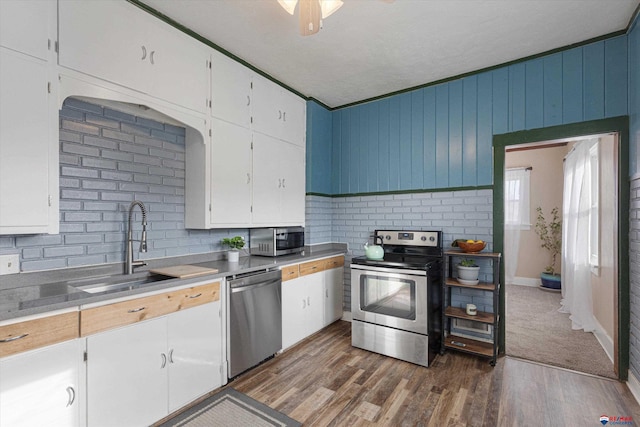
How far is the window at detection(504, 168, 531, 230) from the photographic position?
221 inches

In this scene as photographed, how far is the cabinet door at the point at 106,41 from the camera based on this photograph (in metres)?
1.76

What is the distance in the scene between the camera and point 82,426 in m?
1.58

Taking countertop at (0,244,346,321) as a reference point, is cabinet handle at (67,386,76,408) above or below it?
below

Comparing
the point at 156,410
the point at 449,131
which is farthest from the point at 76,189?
the point at 449,131

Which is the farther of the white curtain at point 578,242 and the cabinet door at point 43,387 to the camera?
the white curtain at point 578,242

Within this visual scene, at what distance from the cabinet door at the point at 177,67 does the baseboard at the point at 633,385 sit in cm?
396

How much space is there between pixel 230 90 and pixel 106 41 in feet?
3.28

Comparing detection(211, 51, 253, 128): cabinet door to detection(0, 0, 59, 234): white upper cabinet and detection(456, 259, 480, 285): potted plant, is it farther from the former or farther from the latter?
detection(456, 259, 480, 285): potted plant

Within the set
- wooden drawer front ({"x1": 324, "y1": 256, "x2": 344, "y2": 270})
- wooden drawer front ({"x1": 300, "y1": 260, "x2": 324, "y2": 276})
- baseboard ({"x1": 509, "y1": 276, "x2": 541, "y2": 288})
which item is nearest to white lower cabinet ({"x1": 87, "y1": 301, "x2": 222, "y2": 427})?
wooden drawer front ({"x1": 300, "y1": 260, "x2": 324, "y2": 276})

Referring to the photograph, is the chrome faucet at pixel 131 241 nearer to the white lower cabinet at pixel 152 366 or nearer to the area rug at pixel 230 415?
the white lower cabinet at pixel 152 366

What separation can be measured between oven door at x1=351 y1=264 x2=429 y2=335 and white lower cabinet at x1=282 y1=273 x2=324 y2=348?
490 millimetres

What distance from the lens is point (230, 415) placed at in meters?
2.01

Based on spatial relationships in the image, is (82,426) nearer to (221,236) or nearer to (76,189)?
(76,189)

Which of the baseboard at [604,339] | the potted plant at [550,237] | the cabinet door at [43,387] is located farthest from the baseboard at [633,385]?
the cabinet door at [43,387]
